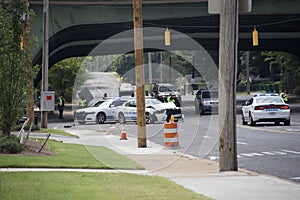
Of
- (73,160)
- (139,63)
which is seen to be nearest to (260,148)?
(139,63)

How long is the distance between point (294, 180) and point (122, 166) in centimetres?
445

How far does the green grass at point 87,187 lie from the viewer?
10.9 m

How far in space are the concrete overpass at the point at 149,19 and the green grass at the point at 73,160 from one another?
23120 mm

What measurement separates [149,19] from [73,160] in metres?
28.1

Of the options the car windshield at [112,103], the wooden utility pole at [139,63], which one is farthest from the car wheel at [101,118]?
the wooden utility pole at [139,63]

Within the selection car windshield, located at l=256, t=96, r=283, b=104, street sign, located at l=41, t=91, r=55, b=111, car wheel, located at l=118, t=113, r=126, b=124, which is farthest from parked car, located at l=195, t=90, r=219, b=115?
street sign, located at l=41, t=91, r=55, b=111

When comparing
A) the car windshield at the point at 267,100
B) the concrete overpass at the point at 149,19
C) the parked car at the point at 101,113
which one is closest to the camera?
the car windshield at the point at 267,100

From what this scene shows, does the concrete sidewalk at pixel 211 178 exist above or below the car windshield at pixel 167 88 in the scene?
below

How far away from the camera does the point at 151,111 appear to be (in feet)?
129

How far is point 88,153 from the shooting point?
65.8 feet

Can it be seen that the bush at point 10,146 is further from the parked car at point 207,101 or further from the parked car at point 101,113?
the parked car at point 207,101

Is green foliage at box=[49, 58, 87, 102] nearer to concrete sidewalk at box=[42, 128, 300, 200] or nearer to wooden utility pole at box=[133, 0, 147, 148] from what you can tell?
wooden utility pole at box=[133, 0, 147, 148]

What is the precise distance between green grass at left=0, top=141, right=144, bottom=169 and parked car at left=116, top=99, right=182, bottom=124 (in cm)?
1917

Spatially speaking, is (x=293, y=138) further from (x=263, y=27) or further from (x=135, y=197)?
(x=263, y=27)
